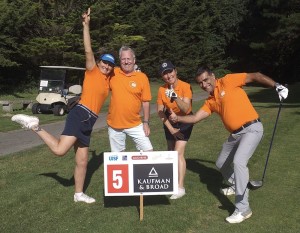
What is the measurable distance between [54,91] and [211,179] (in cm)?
1297

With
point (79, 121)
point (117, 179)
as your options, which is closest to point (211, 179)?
point (117, 179)

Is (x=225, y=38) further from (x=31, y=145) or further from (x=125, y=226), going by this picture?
(x=125, y=226)

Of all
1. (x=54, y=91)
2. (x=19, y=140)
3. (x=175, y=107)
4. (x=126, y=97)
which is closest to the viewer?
(x=126, y=97)

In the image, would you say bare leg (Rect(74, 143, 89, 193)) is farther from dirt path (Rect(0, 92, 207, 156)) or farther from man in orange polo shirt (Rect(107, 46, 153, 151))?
dirt path (Rect(0, 92, 207, 156))

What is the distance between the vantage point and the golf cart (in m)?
17.9

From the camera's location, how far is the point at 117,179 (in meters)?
5.13

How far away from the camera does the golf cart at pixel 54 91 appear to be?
17922 millimetres

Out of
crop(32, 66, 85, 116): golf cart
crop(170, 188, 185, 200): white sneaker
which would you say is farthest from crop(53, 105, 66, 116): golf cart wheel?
crop(170, 188, 185, 200): white sneaker

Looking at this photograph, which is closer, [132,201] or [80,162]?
[80,162]

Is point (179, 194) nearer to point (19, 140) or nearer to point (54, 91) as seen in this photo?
point (19, 140)

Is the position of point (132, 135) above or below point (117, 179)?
above

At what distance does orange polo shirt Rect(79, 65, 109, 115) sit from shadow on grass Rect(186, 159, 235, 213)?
2.07 metres

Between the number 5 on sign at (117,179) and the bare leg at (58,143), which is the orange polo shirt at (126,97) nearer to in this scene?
the bare leg at (58,143)

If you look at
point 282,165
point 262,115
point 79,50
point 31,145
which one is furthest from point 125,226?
point 79,50
